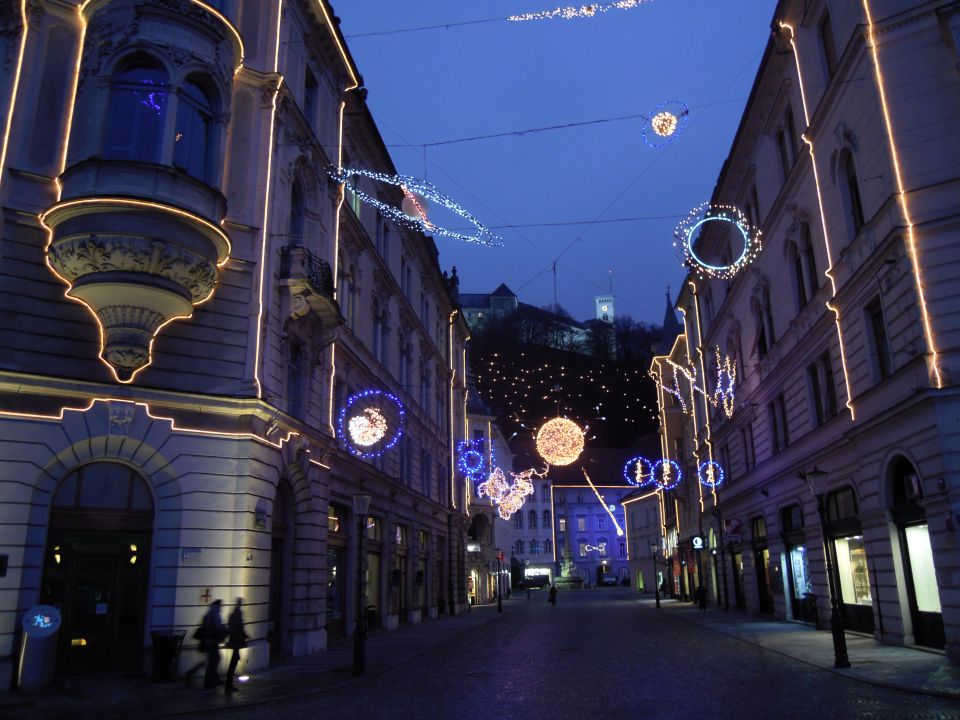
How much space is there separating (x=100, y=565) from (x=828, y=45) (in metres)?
22.1

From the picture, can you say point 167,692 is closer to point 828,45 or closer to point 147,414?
point 147,414

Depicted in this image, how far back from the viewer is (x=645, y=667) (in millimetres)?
16391

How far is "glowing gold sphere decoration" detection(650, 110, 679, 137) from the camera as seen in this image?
17469 mm

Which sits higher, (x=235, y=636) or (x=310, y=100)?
(x=310, y=100)

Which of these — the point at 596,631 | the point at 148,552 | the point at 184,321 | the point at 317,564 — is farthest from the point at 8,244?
the point at 596,631

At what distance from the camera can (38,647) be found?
1370 centimetres

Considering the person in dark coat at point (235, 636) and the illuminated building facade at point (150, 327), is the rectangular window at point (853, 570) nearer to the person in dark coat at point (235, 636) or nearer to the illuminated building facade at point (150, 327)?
the illuminated building facade at point (150, 327)

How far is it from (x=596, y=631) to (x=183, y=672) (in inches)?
643

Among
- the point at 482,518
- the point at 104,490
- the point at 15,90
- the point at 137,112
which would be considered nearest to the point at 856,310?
the point at 137,112

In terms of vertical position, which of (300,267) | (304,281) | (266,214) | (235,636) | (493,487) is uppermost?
(266,214)

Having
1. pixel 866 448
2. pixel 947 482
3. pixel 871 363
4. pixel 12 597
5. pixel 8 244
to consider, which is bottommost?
pixel 12 597

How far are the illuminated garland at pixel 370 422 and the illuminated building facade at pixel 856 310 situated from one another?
13941mm

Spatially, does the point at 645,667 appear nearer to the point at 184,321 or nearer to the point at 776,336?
the point at 184,321

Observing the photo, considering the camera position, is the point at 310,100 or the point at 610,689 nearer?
the point at 610,689
